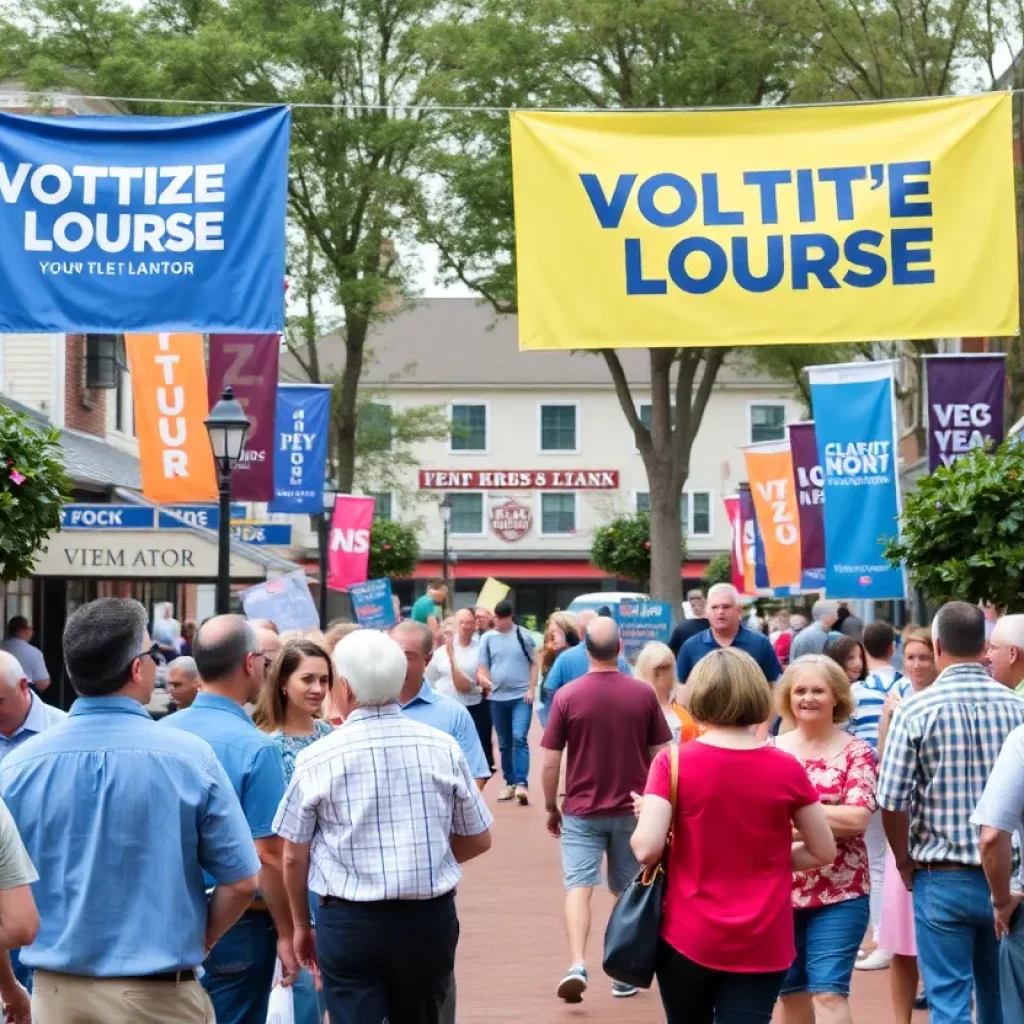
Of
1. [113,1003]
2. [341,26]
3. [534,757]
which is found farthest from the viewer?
[341,26]

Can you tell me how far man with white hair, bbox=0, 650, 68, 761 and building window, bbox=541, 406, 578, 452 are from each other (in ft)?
216

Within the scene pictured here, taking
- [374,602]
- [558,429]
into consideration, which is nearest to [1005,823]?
[374,602]

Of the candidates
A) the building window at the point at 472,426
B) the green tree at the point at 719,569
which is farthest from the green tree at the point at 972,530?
the building window at the point at 472,426

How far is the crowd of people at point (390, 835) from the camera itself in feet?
15.2

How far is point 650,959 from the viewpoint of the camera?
18.2 ft

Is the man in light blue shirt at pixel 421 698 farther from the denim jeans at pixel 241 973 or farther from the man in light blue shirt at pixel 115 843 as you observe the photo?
the man in light blue shirt at pixel 115 843

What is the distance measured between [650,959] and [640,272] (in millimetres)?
5426

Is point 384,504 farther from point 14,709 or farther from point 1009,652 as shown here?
point 14,709

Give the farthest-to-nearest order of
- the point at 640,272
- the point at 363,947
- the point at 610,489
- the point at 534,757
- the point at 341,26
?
the point at 610,489 < the point at 341,26 < the point at 534,757 < the point at 640,272 < the point at 363,947

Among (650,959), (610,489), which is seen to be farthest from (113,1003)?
(610,489)

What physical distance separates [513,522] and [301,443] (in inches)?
1820

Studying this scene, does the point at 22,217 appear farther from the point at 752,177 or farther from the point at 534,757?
the point at 534,757

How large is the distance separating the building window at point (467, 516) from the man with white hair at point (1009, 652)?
63849 millimetres

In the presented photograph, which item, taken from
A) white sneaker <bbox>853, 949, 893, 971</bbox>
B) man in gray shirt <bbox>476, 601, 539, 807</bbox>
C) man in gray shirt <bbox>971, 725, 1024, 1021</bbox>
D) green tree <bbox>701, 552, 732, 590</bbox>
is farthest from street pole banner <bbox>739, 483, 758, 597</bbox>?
man in gray shirt <bbox>971, 725, 1024, 1021</bbox>
